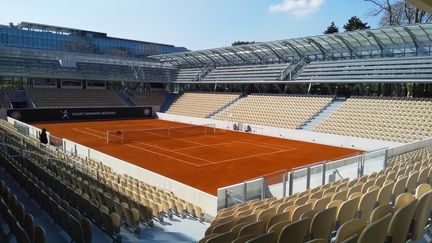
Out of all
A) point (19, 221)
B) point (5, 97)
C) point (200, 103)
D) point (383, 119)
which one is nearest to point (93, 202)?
point (19, 221)

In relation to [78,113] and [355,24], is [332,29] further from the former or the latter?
[78,113]

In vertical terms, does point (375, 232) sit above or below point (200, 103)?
above

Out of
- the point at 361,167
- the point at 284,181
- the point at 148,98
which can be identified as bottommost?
the point at 284,181

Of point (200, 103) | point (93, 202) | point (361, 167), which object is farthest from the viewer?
point (200, 103)

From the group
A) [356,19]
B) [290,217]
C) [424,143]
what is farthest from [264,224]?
[356,19]

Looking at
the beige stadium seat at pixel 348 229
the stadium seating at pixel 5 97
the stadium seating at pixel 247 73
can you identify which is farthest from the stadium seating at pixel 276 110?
the beige stadium seat at pixel 348 229

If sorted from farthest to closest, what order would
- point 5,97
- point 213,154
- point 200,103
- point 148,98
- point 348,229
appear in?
point 148,98 → point 200,103 → point 5,97 → point 213,154 → point 348,229

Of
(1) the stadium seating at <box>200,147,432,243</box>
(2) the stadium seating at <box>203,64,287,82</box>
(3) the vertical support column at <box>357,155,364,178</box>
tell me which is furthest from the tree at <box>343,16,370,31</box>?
(1) the stadium seating at <box>200,147,432,243</box>

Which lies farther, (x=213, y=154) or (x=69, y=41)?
(x=69, y=41)

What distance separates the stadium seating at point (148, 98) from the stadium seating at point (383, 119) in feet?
96.2

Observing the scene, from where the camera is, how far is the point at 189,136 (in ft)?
114

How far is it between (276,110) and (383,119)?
1193 centimetres

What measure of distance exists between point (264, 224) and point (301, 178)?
665 cm

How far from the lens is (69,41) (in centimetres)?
9388
